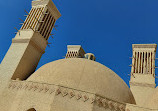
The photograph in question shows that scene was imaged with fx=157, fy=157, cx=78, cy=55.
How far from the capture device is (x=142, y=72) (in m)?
23.7

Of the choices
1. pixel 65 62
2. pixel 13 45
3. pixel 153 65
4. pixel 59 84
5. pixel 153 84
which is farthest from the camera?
pixel 153 65

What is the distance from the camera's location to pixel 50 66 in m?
12.4

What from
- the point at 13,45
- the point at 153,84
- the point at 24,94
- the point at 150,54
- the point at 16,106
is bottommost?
the point at 16,106

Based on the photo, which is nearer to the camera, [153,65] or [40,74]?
[40,74]

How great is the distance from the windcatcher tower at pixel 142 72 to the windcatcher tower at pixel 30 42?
546 inches

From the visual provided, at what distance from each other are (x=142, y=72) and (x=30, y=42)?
56.2 ft

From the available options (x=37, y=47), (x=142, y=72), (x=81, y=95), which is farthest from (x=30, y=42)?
(x=142, y=72)

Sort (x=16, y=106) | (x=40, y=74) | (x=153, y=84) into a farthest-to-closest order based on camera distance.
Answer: (x=153, y=84), (x=40, y=74), (x=16, y=106)

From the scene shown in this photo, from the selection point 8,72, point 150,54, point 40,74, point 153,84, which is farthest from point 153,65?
point 8,72

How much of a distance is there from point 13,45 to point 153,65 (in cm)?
1971

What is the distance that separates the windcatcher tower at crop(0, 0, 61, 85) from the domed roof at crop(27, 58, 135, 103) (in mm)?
3125

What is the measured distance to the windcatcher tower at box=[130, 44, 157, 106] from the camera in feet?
68.9

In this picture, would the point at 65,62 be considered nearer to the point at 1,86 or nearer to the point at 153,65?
the point at 1,86

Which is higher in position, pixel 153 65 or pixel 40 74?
pixel 153 65
